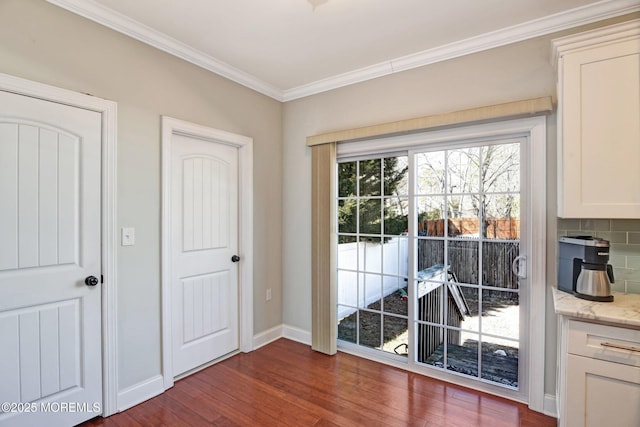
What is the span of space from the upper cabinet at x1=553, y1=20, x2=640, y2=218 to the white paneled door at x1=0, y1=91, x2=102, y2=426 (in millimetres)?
2927

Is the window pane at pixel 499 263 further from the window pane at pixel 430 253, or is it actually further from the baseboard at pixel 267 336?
the baseboard at pixel 267 336

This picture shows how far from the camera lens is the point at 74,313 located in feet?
6.49

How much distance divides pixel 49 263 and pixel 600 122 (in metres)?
3.30

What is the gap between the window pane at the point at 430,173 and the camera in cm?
258

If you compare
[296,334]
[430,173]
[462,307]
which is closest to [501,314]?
[462,307]

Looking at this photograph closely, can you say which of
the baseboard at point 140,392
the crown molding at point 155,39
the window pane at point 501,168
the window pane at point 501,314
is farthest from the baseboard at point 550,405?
the crown molding at point 155,39

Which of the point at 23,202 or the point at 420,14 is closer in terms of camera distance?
the point at 23,202

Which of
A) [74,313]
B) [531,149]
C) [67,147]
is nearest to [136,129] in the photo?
[67,147]

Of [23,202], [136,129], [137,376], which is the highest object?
[136,129]

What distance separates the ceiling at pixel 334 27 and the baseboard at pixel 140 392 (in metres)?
2.50

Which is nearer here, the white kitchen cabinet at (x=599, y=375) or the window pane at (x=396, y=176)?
the white kitchen cabinet at (x=599, y=375)

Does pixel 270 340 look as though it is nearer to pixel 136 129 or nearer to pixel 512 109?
pixel 136 129

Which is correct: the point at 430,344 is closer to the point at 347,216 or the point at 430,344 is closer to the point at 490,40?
the point at 347,216

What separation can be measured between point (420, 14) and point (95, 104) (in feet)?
7.26
